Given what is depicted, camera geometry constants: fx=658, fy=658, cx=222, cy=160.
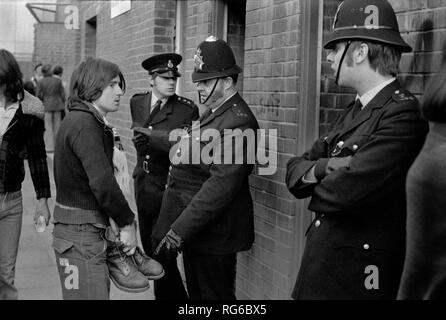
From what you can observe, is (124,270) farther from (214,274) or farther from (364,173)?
(364,173)

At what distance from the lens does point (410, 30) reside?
3.34 metres

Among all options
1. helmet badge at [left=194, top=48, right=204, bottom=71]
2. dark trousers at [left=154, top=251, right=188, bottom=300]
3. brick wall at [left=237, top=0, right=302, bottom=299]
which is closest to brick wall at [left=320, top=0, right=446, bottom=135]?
brick wall at [left=237, top=0, right=302, bottom=299]

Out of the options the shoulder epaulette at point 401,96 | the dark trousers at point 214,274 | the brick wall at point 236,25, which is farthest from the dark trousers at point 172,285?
the shoulder epaulette at point 401,96

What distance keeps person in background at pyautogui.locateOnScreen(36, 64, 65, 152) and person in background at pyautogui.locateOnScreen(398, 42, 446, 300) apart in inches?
512

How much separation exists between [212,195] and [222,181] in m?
0.10

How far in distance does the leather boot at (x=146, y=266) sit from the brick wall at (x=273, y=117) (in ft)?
2.95

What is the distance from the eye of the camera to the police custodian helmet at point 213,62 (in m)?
4.05

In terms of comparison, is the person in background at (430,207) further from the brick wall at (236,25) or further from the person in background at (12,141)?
the brick wall at (236,25)

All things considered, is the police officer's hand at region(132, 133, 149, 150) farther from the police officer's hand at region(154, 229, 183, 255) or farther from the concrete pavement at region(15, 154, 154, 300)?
the concrete pavement at region(15, 154, 154, 300)

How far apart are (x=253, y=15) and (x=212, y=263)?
1927mm

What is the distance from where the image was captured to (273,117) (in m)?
4.51

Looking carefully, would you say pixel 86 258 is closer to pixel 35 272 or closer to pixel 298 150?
pixel 298 150

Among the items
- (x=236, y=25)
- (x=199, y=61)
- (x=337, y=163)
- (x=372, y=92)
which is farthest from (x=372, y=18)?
(x=236, y=25)

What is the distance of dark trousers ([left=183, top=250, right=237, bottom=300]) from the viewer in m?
3.97
